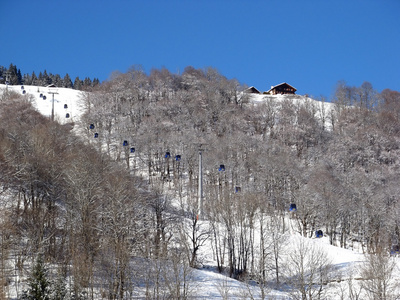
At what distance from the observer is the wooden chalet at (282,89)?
4370 inches

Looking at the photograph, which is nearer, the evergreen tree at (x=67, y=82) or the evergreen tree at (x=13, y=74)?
the evergreen tree at (x=13, y=74)

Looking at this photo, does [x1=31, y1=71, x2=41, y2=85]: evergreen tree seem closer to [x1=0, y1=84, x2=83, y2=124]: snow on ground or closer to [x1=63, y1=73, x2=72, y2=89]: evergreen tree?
[x1=63, y1=73, x2=72, y2=89]: evergreen tree

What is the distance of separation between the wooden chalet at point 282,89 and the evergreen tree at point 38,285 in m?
99.4

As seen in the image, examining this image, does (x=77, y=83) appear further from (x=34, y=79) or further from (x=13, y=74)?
(x=13, y=74)

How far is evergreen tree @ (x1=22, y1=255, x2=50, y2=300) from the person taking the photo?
17.5 m

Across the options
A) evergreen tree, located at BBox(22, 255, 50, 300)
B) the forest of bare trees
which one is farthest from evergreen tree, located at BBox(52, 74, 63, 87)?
evergreen tree, located at BBox(22, 255, 50, 300)

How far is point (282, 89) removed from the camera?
367ft

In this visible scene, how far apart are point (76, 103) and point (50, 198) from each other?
65.6 metres

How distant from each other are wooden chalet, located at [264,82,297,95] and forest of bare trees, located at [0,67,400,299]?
71.5ft

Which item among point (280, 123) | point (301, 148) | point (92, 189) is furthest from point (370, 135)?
point (92, 189)

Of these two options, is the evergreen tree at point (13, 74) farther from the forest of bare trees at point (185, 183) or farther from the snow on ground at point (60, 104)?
the forest of bare trees at point (185, 183)

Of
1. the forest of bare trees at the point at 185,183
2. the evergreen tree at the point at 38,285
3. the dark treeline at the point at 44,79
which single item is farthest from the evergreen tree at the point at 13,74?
the evergreen tree at the point at 38,285

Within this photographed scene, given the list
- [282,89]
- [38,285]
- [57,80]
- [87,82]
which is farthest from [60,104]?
[38,285]

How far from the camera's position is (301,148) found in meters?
65.6
